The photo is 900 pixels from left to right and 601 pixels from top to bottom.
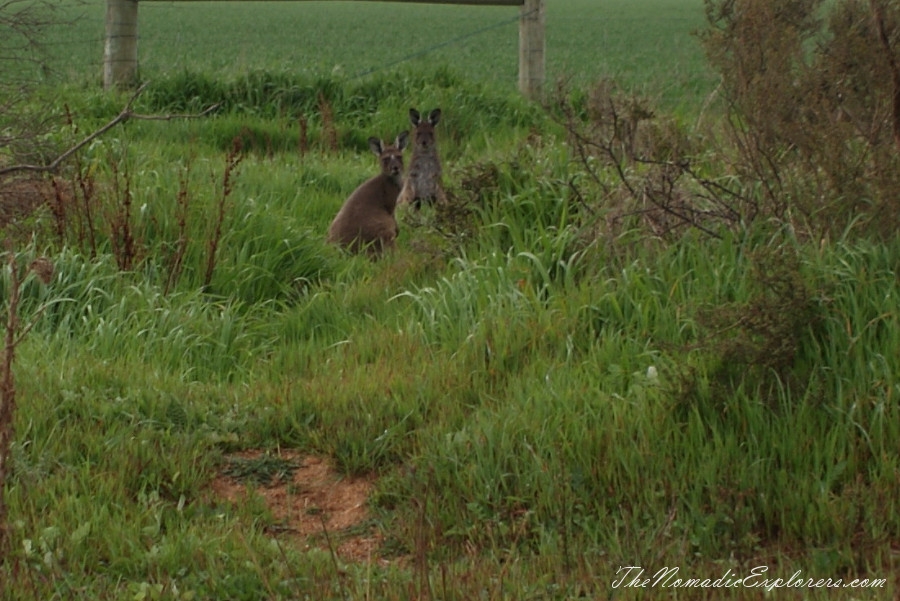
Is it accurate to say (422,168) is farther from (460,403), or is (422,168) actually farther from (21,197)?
(460,403)

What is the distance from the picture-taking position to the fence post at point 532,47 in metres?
14.2

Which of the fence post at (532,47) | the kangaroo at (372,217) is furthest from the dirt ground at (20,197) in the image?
the fence post at (532,47)

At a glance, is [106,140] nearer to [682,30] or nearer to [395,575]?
[395,575]

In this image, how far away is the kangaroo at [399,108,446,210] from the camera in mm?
10766

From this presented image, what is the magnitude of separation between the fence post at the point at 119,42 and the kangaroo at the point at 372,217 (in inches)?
174

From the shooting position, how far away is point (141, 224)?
7.75 meters

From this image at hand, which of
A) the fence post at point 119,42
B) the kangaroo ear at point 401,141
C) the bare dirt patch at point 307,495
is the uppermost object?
the fence post at point 119,42

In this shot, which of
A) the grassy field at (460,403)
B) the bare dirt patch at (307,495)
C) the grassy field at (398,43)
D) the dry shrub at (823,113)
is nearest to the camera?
the grassy field at (460,403)

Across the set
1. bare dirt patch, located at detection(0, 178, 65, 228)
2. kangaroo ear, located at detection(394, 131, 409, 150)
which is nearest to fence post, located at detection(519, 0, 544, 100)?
kangaroo ear, located at detection(394, 131, 409, 150)

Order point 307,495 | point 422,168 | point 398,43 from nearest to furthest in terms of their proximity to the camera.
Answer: point 307,495 → point 422,168 → point 398,43

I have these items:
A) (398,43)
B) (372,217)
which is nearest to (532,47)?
(372,217)

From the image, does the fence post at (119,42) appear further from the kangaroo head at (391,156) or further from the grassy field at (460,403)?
the grassy field at (460,403)

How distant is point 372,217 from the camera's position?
359 inches

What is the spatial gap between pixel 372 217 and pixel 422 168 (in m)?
1.84
